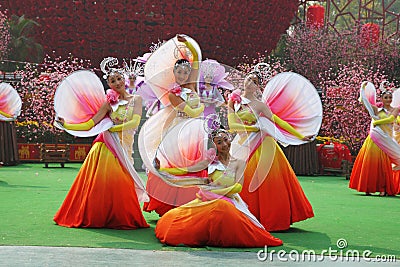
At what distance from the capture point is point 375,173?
13.6 m

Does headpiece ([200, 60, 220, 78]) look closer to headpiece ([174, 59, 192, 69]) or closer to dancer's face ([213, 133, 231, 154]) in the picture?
→ headpiece ([174, 59, 192, 69])

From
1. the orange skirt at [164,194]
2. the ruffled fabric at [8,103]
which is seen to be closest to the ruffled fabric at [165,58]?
the orange skirt at [164,194]

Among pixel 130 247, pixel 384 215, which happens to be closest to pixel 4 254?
pixel 130 247

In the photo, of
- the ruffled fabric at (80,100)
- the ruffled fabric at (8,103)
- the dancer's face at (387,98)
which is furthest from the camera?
the ruffled fabric at (8,103)

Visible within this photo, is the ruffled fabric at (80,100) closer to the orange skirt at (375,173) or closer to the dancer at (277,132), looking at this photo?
the dancer at (277,132)

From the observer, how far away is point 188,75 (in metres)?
8.05

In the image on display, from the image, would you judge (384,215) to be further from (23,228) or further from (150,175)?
(23,228)

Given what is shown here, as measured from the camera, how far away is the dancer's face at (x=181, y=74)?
26.5 ft

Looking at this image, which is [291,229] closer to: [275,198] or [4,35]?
[275,198]

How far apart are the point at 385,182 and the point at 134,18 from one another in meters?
14.4

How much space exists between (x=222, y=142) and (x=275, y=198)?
1.67m

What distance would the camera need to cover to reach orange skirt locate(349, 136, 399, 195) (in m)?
13.6

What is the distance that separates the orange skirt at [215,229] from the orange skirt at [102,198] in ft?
4.08

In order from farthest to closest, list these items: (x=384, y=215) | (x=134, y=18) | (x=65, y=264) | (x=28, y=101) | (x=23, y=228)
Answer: (x=134, y=18) < (x=28, y=101) < (x=384, y=215) < (x=23, y=228) < (x=65, y=264)
